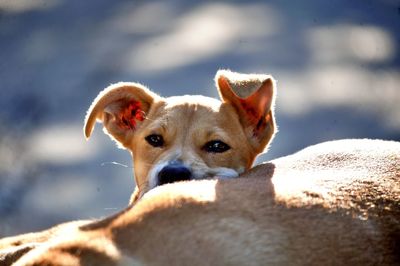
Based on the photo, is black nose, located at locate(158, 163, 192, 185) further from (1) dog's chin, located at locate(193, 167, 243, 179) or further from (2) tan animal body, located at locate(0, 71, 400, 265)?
(2) tan animal body, located at locate(0, 71, 400, 265)

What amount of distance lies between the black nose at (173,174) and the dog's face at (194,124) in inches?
5.4

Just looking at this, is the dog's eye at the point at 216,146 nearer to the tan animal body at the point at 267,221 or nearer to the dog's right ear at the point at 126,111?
the dog's right ear at the point at 126,111

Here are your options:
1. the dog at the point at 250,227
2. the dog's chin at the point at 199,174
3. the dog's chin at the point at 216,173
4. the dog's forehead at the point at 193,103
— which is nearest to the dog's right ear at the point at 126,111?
the dog's forehead at the point at 193,103

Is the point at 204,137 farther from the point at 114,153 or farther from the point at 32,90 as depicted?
the point at 32,90

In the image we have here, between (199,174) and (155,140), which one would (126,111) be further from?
(199,174)

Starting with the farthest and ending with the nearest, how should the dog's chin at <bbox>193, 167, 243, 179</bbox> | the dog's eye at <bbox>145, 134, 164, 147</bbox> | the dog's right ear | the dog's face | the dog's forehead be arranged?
the dog's right ear < the dog's forehead < the dog's eye at <bbox>145, 134, 164, 147</bbox> < the dog's face < the dog's chin at <bbox>193, 167, 243, 179</bbox>

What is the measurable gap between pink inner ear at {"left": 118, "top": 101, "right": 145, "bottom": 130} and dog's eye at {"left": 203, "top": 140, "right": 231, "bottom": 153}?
67 cm

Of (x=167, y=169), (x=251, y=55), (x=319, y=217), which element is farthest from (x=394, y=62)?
(x=319, y=217)

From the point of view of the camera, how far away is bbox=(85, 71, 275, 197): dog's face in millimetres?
5762

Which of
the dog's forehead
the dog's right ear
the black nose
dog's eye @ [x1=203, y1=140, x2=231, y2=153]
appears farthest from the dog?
the dog's right ear

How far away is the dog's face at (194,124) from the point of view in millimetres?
5762

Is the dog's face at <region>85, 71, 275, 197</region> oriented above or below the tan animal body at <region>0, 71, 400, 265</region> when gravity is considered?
above

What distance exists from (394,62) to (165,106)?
4.96 meters

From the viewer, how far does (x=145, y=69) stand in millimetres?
10148
